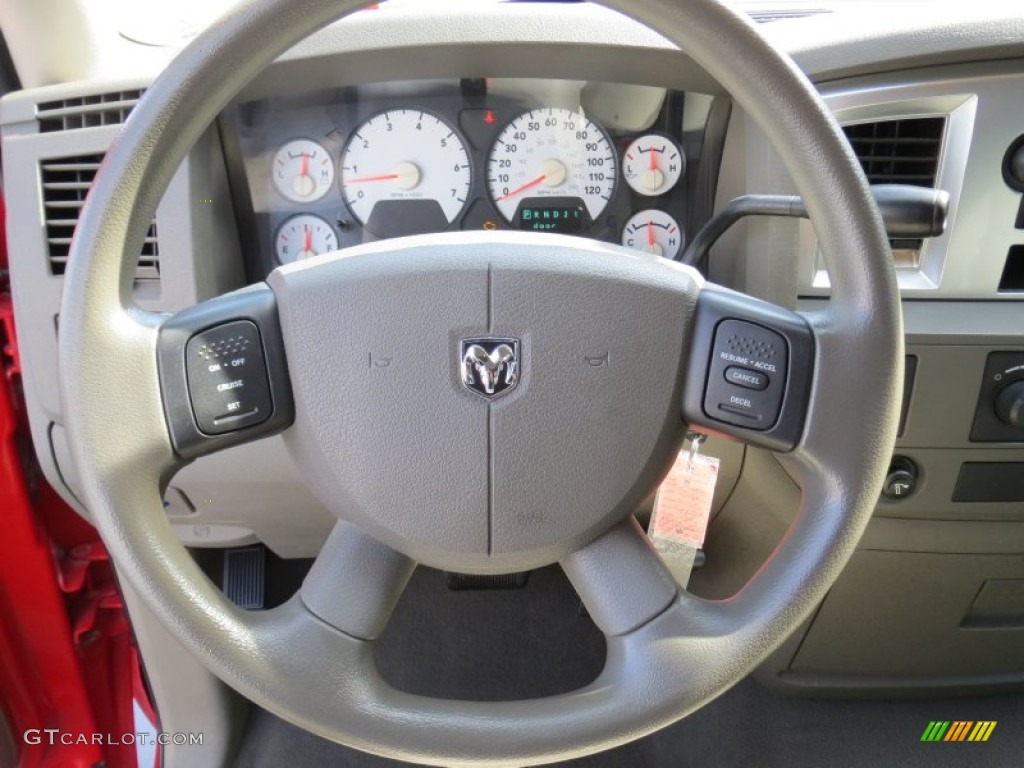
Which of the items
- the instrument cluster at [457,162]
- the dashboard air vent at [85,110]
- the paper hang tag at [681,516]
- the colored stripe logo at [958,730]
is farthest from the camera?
the colored stripe logo at [958,730]

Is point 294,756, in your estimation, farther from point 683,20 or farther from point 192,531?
point 683,20

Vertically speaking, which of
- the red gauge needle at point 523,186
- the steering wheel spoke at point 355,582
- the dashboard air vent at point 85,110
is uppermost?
the dashboard air vent at point 85,110

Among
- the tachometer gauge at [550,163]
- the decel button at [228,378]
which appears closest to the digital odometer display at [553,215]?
the tachometer gauge at [550,163]

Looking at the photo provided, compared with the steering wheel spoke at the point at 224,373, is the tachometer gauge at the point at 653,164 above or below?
above

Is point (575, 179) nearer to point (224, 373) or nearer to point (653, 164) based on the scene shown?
point (653, 164)

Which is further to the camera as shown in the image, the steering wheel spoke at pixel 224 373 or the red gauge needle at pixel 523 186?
the red gauge needle at pixel 523 186

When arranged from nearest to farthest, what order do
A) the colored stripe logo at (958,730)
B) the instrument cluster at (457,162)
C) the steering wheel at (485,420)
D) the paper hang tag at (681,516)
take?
1. the steering wheel at (485,420)
2. the paper hang tag at (681,516)
3. the instrument cluster at (457,162)
4. the colored stripe logo at (958,730)

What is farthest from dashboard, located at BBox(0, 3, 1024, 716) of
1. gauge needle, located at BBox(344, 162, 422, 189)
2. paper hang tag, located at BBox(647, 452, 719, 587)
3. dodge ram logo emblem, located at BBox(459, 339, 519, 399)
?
dodge ram logo emblem, located at BBox(459, 339, 519, 399)

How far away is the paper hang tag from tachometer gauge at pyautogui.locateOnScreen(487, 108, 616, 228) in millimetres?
436

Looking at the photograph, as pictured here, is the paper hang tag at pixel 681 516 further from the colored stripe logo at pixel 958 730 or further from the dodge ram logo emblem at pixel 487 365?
the colored stripe logo at pixel 958 730

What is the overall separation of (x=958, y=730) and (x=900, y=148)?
3.20ft

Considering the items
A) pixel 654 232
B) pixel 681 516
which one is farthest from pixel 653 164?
pixel 681 516

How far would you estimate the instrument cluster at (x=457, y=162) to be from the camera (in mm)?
1162

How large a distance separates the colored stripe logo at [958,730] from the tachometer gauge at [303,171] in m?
1.27
